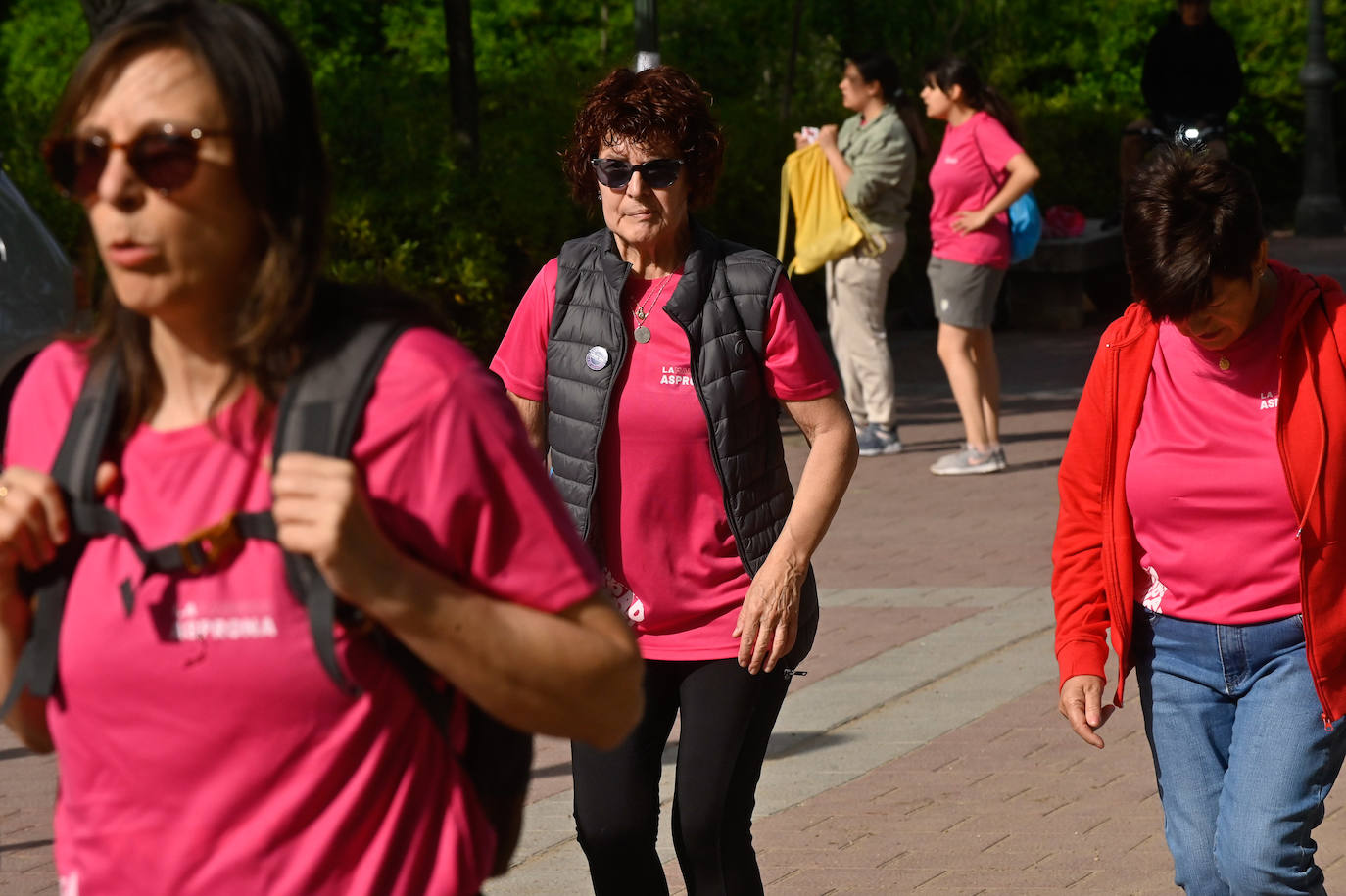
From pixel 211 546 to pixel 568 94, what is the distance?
1506 centimetres

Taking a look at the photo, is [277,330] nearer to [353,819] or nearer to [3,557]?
[3,557]

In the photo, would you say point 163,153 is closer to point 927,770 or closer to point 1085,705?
point 1085,705

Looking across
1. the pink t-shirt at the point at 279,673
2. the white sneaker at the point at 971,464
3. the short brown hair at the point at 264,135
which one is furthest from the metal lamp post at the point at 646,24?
the pink t-shirt at the point at 279,673

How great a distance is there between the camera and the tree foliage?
482 inches

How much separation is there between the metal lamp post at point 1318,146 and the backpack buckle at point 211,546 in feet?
86.1

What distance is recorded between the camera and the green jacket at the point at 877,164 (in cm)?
1122

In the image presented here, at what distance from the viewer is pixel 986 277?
10.9m

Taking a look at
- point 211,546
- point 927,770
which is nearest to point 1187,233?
point 211,546

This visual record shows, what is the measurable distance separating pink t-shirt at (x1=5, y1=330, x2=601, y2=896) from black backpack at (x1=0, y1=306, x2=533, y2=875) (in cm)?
2

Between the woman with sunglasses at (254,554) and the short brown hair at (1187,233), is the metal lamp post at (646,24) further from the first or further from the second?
the woman with sunglasses at (254,554)

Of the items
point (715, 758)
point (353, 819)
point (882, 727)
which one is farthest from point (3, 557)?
point (882, 727)

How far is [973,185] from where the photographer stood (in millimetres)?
10875

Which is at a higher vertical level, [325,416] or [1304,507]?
[325,416]

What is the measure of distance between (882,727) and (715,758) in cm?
268
